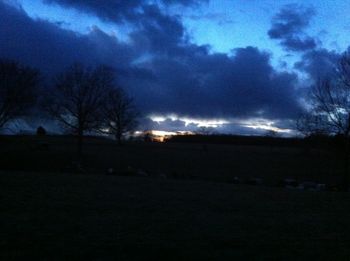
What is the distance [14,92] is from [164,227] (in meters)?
37.6

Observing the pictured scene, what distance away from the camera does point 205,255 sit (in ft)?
24.4

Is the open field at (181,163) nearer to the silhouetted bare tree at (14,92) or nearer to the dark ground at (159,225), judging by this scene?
the silhouetted bare tree at (14,92)

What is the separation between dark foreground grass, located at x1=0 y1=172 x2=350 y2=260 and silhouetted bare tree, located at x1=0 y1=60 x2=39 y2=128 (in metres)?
29.0

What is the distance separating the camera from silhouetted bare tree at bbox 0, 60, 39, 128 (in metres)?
43.9

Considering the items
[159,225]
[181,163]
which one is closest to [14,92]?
[181,163]

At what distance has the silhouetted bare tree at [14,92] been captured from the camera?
43906 mm

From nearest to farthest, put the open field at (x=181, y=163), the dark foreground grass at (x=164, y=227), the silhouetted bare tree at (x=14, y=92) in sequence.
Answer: the dark foreground grass at (x=164, y=227) < the open field at (x=181, y=163) < the silhouetted bare tree at (x=14, y=92)

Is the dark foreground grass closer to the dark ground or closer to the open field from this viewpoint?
the dark ground

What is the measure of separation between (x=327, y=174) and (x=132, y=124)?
1374 inches

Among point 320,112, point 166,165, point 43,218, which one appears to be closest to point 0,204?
point 43,218

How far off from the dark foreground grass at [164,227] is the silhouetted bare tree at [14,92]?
2899 centimetres

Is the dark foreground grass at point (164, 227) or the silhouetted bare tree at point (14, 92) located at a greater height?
the silhouetted bare tree at point (14, 92)

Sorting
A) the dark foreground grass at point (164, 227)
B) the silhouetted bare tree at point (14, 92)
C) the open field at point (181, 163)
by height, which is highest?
the silhouetted bare tree at point (14, 92)

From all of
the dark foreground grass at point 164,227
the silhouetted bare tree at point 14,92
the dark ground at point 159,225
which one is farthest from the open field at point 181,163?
the dark foreground grass at point 164,227
